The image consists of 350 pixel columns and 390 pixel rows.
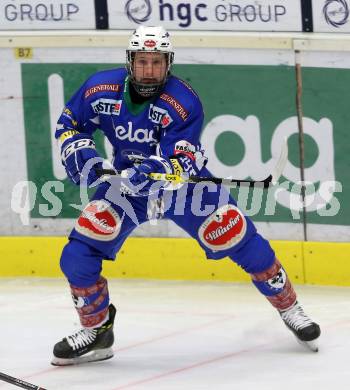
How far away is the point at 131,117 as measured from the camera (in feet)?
18.0

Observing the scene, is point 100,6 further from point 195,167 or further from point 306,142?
point 195,167

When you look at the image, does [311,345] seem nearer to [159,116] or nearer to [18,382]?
[159,116]

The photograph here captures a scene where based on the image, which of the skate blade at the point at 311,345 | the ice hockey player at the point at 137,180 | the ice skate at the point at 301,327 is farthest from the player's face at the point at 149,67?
the skate blade at the point at 311,345

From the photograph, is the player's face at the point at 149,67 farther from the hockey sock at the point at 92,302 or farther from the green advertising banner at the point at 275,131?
the green advertising banner at the point at 275,131

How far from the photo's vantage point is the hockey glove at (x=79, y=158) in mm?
5398

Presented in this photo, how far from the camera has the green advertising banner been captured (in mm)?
6809

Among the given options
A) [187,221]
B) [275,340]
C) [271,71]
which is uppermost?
[271,71]

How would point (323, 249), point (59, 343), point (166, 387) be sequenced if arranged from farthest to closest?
1. point (323, 249)
2. point (59, 343)
3. point (166, 387)

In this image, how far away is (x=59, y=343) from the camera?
563 centimetres

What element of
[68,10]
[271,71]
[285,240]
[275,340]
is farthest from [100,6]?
[275,340]

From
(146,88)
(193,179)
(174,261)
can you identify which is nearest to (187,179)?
(193,179)

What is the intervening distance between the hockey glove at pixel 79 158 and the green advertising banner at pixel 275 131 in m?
1.68

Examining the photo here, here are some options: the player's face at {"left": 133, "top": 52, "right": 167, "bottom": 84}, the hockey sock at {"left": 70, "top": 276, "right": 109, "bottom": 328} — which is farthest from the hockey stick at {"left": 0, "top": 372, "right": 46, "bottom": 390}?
the player's face at {"left": 133, "top": 52, "right": 167, "bottom": 84}

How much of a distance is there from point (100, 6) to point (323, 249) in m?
1.75
